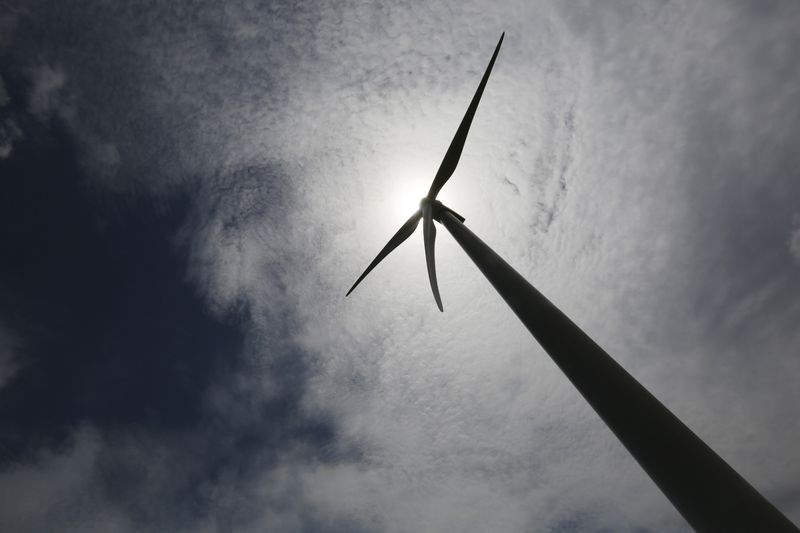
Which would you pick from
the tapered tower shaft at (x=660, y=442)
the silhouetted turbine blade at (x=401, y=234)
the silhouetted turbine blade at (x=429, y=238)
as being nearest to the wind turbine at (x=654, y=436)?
the tapered tower shaft at (x=660, y=442)

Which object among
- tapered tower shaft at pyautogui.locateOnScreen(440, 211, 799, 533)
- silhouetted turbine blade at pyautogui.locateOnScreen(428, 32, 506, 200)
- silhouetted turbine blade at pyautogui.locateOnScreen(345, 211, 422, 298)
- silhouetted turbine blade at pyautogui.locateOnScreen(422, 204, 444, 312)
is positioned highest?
silhouetted turbine blade at pyautogui.locateOnScreen(345, 211, 422, 298)

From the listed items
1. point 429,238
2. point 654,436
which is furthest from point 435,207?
point 654,436

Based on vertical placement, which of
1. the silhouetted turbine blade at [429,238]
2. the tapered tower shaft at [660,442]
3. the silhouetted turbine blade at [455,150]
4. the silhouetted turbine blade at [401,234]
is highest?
the silhouetted turbine blade at [401,234]

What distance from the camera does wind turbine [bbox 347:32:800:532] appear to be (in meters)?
4.23

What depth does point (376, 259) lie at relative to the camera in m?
21.9

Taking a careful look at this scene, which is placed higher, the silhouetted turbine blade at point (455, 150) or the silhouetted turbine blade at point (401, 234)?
the silhouetted turbine blade at point (401, 234)

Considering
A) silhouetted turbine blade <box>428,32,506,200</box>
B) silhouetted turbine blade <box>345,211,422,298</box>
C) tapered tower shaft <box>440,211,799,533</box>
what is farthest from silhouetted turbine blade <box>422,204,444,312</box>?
tapered tower shaft <box>440,211,799,533</box>

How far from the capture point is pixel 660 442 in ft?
16.3

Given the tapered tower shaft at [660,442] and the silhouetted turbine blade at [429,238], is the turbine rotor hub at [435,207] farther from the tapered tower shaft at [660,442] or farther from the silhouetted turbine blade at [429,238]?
the tapered tower shaft at [660,442]

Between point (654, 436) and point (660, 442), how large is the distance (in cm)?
9

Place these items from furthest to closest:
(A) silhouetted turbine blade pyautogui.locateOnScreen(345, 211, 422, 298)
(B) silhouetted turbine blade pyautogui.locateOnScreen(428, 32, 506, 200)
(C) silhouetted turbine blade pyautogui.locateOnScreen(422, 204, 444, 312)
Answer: (A) silhouetted turbine blade pyautogui.locateOnScreen(345, 211, 422, 298), (C) silhouetted turbine blade pyautogui.locateOnScreen(422, 204, 444, 312), (B) silhouetted turbine blade pyautogui.locateOnScreen(428, 32, 506, 200)

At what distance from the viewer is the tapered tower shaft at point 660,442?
4.21m

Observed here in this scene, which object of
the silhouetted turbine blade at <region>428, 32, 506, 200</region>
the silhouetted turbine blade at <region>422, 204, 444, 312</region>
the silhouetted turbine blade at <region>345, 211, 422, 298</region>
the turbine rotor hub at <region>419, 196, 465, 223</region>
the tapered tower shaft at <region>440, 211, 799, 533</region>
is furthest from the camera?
the silhouetted turbine blade at <region>345, 211, 422, 298</region>

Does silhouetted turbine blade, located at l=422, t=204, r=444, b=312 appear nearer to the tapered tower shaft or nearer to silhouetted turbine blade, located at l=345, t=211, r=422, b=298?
silhouetted turbine blade, located at l=345, t=211, r=422, b=298
